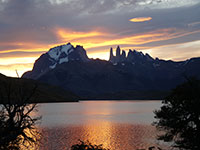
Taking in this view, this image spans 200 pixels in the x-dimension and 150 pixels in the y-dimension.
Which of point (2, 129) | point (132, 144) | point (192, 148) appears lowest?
point (132, 144)

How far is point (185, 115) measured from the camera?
121 feet

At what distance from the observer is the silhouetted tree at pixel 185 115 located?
34.6m

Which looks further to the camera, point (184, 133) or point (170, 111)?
point (170, 111)

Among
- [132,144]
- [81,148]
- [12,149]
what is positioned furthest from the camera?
[132,144]

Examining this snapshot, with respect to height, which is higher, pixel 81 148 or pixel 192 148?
pixel 81 148

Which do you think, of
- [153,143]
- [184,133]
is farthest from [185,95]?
[153,143]

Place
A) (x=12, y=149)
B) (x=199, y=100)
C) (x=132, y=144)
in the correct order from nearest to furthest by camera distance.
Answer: (x=12, y=149)
(x=199, y=100)
(x=132, y=144)

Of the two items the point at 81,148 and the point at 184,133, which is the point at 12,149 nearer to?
the point at 81,148

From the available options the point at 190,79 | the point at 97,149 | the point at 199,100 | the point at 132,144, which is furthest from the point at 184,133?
the point at 132,144

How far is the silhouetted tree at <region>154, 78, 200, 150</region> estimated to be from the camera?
3459 cm

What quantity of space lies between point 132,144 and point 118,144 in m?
4.02

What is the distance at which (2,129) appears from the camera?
19.5 m

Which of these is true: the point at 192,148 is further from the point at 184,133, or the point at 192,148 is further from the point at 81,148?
the point at 81,148

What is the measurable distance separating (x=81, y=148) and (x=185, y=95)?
26.0m
